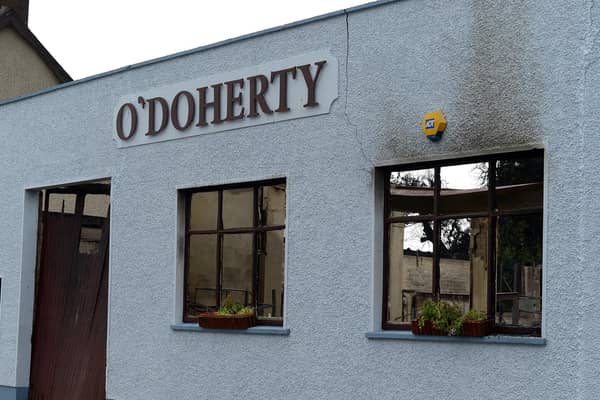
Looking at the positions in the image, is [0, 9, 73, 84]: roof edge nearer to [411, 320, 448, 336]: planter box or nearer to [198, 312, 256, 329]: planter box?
[198, 312, 256, 329]: planter box

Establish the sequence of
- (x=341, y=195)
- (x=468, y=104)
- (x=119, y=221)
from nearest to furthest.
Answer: (x=468, y=104)
(x=341, y=195)
(x=119, y=221)

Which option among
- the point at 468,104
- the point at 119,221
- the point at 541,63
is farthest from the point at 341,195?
the point at 119,221

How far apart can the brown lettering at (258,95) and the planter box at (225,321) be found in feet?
6.93

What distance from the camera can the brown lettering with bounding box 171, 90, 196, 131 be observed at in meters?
11.1

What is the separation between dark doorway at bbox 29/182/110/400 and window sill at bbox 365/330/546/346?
4.67 m

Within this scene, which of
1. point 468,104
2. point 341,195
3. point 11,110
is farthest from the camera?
point 11,110

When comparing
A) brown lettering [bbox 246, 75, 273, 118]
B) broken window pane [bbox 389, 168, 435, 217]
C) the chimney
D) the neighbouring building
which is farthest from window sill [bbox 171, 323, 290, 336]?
the chimney

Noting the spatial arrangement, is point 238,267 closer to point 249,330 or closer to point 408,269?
point 249,330

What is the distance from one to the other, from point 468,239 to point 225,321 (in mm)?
2993

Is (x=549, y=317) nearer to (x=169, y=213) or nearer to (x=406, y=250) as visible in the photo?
(x=406, y=250)

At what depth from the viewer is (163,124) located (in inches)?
450

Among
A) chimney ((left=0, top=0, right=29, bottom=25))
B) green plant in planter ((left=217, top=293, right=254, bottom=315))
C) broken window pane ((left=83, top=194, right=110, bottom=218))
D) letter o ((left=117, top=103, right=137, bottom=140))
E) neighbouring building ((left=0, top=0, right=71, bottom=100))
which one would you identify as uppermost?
chimney ((left=0, top=0, right=29, bottom=25))

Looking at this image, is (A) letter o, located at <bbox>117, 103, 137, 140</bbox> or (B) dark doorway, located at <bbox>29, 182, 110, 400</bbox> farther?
(B) dark doorway, located at <bbox>29, 182, 110, 400</bbox>

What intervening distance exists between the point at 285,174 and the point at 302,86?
90cm
